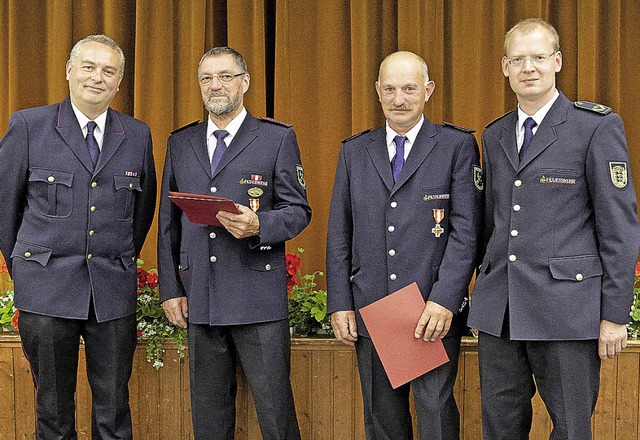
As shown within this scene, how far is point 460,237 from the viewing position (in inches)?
102

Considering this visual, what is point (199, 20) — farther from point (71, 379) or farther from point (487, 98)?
point (71, 379)

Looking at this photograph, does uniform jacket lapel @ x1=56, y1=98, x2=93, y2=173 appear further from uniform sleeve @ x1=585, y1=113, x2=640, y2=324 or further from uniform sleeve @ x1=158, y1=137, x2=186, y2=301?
uniform sleeve @ x1=585, y1=113, x2=640, y2=324

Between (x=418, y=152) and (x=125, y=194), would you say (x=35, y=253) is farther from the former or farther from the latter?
(x=418, y=152)

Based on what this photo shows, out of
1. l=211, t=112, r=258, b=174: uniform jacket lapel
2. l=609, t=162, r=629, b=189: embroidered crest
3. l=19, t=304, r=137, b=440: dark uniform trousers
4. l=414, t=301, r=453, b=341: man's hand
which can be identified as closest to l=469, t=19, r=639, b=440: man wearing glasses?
l=609, t=162, r=629, b=189: embroidered crest

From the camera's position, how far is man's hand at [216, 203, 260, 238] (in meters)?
2.57

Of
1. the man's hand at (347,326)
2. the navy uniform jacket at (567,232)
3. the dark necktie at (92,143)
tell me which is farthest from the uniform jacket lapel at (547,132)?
the dark necktie at (92,143)

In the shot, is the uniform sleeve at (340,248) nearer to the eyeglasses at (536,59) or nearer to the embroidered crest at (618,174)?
the eyeglasses at (536,59)

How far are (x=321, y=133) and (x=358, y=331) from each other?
1650mm

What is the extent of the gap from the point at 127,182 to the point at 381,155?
929 millimetres

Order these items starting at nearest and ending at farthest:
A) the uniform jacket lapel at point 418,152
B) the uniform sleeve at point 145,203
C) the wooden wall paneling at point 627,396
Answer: the uniform jacket lapel at point 418,152
the uniform sleeve at point 145,203
the wooden wall paneling at point 627,396

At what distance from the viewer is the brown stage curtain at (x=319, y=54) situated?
396 centimetres

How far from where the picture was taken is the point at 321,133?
4121mm

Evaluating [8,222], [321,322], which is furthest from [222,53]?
[321,322]

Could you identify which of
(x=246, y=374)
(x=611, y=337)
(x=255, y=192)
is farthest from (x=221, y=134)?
(x=611, y=337)
